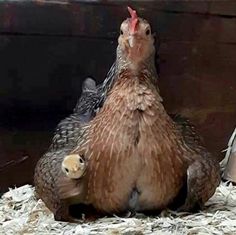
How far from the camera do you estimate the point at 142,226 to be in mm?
2467

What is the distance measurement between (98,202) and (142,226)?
179 millimetres

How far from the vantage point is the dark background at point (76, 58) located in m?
3.20

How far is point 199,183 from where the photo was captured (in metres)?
2.58

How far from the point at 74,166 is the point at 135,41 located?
42 centimetres

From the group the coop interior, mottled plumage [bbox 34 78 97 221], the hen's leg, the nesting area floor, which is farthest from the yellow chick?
the coop interior

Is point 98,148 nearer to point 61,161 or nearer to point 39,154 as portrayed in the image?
point 61,161

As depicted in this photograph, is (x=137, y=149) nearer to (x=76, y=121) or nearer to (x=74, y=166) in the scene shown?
(x=74, y=166)

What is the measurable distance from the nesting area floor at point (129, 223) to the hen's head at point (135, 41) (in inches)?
19.6

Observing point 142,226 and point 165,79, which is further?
point 165,79

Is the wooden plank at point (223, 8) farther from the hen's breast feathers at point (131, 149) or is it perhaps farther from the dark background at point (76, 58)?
the hen's breast feathers at point (131, 149)

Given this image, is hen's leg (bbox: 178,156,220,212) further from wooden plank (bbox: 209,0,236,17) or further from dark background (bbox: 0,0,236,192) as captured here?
wooden plank (bbox: 209,0,236,17)

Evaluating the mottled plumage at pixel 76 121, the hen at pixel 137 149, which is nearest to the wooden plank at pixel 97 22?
the mottled plumage at pixel 76 121

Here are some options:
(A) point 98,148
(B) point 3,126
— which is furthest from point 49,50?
(A) point 98,148

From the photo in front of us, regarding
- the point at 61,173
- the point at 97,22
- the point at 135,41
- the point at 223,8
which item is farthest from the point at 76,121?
the point at 223,8
